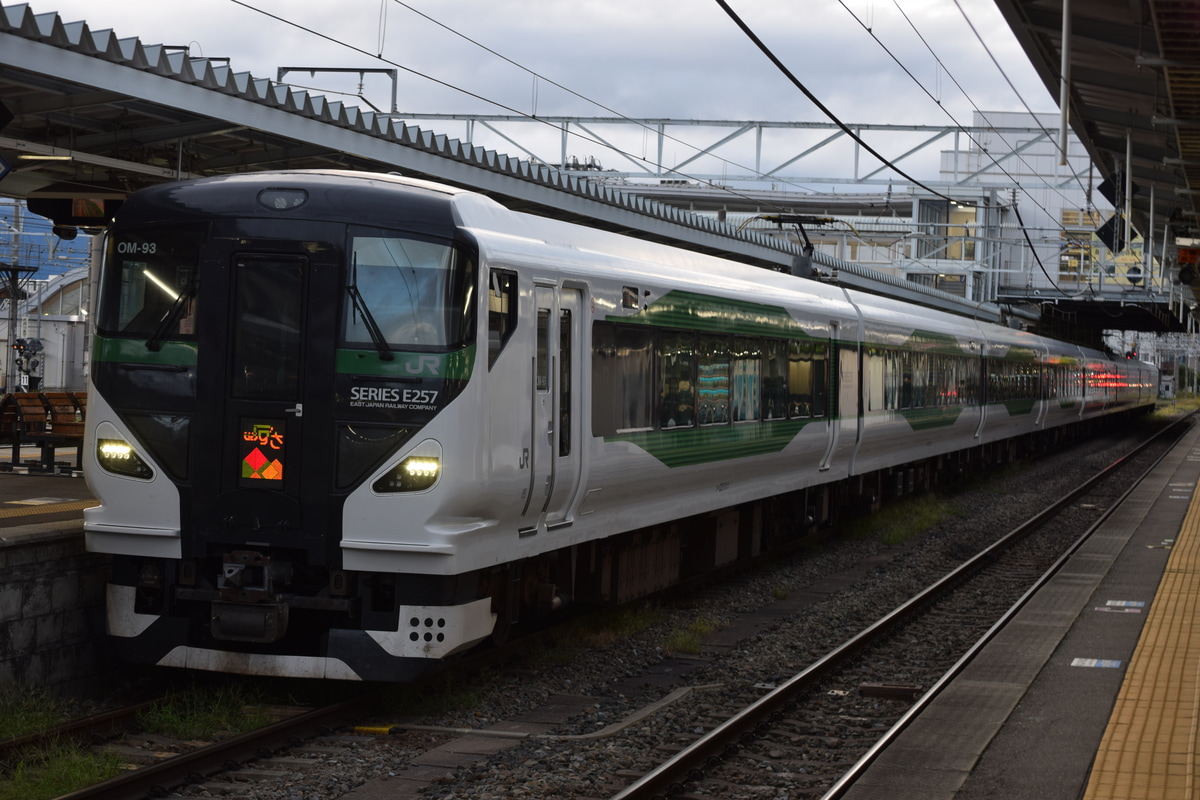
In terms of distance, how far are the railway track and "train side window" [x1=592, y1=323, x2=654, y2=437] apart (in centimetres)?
208

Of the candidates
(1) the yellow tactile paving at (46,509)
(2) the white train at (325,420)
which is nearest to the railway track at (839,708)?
(2) the white train at (325,420)

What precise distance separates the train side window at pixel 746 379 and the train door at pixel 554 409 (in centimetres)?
331

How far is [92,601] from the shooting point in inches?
310

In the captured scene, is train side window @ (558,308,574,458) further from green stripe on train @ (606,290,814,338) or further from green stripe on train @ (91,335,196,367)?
green stripe on train @ (91,335,196,367)

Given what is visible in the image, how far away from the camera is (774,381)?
13.1 metres

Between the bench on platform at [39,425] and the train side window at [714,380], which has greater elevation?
the train side window at [714,380]

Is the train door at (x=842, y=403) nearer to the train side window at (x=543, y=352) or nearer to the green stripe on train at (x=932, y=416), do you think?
the green stripe on train at (x=932, y=416)

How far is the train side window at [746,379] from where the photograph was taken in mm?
12008

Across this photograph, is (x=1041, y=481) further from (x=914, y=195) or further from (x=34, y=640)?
(x=34, y=640)

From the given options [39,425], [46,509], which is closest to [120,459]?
[46,509]

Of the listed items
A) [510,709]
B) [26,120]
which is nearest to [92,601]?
[510,709]

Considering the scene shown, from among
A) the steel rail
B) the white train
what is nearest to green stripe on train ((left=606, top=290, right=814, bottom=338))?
the white train

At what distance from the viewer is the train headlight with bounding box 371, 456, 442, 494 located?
7.35 meters

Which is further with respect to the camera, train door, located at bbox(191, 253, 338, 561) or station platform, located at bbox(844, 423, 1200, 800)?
train door, located at bbox(191, 253, 338, 561)
